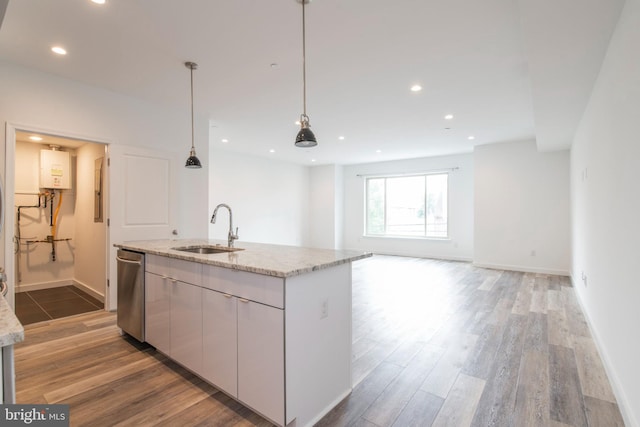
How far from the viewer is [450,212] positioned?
8.05 metres

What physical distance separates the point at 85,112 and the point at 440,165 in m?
7.44

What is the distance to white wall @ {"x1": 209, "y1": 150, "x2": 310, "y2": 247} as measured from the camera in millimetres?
7320

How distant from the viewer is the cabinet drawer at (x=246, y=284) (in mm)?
1646

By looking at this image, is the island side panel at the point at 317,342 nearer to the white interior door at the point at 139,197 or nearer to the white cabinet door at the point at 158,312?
the white cabinet door at the point at 158,312

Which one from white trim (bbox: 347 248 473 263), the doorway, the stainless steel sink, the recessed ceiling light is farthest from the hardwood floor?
white trim (bbox: 347 248 473 263)

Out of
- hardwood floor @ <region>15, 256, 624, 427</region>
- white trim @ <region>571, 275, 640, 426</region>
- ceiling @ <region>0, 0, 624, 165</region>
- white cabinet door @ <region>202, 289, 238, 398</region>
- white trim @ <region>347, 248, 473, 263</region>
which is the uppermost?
ceiling @ <region>0, 0, 624, 165</region>

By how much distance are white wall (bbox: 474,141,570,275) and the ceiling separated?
1522mm

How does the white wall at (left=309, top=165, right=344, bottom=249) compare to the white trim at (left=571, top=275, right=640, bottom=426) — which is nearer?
the white trim at (left=571, top=275, right=640, bottom=426)

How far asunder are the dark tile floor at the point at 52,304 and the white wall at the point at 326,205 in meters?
6.09

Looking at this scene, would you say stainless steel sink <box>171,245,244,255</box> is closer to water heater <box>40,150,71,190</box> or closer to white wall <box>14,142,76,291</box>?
water heater <box>40,150,71,190</box>

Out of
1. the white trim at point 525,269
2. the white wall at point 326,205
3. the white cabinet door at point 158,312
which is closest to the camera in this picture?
the white cabinet door at point 158,312

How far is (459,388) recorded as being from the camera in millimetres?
2178

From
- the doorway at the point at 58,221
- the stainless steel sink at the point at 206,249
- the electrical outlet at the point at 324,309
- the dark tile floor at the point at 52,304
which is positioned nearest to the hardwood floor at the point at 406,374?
the dark tile floor at the point at 52,304

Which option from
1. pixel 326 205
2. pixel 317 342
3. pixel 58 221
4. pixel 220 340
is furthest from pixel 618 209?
pixel 326 205
